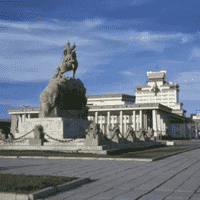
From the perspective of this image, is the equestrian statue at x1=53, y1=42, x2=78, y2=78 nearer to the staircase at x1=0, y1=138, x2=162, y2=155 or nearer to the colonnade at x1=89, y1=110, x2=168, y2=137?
the staircase at x1=0, y1=138, x2=162, y2=155

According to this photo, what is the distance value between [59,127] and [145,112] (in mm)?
58929

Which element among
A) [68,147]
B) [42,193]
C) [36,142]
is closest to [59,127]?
[36,142]

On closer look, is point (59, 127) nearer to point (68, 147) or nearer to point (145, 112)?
point (68, 147)

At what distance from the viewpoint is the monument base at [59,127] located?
26484 millimetres

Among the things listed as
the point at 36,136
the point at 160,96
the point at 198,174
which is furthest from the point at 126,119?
the point at 198,174

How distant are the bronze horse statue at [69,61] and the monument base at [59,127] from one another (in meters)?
6.30

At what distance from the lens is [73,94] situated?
3016 centimetres

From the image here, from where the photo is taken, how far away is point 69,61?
31.6m

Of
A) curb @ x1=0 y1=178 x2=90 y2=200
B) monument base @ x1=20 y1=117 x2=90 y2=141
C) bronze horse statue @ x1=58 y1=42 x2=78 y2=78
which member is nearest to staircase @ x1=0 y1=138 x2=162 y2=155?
monument base @ x1=20 y1=117 x2=90 y2=141

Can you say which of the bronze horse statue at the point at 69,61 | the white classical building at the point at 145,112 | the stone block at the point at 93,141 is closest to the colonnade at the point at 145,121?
the white classical building at the point at 145,112

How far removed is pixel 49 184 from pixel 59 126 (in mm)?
19743

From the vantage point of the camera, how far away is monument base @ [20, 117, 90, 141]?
86.9 feet

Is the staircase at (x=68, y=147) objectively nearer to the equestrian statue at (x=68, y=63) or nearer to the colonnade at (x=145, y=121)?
the equestrian statue at (x=68, y=63)

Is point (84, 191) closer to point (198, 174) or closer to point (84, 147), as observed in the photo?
point (198, 174)
